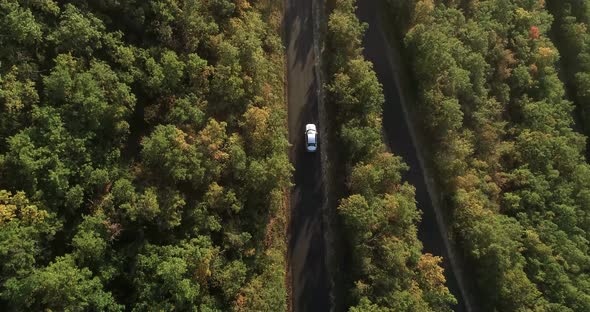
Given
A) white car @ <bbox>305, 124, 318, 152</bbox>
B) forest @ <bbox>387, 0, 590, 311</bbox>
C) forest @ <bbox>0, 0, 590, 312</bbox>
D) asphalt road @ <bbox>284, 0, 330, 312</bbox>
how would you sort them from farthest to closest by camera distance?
1. forest @ <bbox>387, 0, 590, 311</bbox>
2. white car @ <bbox>305, 124, 318, 152</bbox>
3. asphalt road @ <bbox>284, 0, 330, 312</bbox>
4. forest @ <bbox>0, 0, 590, 312</bbox>

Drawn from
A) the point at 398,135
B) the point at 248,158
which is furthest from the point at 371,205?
the point at 248,158

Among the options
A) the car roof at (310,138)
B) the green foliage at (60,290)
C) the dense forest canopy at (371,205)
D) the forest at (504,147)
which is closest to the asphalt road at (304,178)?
the car roof at (310,138)

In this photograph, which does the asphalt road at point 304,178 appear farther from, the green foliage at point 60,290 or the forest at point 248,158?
the green foliage at point 60,290

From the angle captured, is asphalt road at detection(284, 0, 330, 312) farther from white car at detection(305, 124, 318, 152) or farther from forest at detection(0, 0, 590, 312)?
forest at detection(0, 0, 590, 312)

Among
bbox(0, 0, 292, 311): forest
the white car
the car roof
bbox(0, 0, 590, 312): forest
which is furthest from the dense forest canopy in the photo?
bbox(0, 0, 292, 311): forest

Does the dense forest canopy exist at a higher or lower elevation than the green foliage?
higher

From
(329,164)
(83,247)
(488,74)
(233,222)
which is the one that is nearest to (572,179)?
(488,74)
